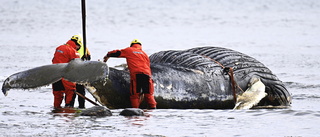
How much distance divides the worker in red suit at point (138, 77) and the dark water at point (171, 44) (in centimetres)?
46

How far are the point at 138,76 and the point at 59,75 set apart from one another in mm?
1620

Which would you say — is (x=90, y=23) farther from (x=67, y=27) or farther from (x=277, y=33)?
(x=277, y=33)

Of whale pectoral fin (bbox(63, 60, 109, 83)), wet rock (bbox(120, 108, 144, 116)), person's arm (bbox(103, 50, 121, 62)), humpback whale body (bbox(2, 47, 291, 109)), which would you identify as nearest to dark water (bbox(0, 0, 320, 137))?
wet rock (bbox(120, 108, 144, 116))

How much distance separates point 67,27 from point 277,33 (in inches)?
381

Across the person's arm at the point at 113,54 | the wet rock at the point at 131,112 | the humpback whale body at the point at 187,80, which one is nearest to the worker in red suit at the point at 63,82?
Result: the humpback whale body at the point at 187,80

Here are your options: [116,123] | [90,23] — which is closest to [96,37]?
[90,23]

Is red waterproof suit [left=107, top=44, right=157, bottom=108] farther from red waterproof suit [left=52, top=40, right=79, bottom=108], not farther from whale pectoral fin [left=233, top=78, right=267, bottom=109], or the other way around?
whale pectoral fin [left=233, top=78, right=267, bottom=109]

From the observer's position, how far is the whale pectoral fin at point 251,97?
13.7m

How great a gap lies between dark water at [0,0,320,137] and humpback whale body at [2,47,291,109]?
1.82 ft

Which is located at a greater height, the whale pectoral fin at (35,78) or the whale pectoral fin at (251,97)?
the whale pectoral fin at (35,78)

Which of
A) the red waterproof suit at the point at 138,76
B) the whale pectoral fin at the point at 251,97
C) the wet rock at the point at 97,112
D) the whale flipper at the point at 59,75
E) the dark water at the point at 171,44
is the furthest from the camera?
the whale pectoral fin at the point at 251,97

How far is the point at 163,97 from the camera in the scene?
1325 centimetres

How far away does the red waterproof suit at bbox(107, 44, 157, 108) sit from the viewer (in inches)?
507

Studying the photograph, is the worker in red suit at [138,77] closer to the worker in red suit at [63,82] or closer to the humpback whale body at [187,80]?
the humpback whale body at [187,80]
